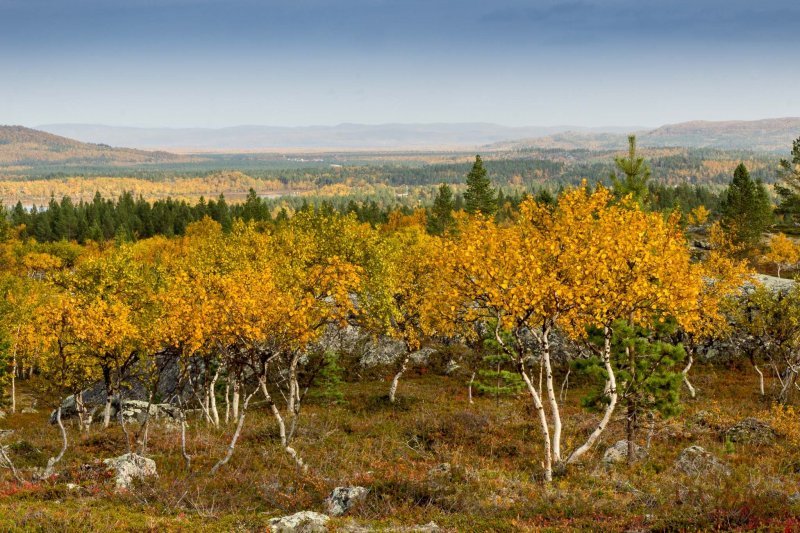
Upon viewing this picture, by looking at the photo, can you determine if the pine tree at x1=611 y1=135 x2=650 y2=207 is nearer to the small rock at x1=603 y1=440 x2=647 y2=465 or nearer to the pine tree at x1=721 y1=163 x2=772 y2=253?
the small rock at x1=603 y1=440 x2=647 y2=465

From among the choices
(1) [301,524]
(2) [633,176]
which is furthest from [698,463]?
(2) [633,176]

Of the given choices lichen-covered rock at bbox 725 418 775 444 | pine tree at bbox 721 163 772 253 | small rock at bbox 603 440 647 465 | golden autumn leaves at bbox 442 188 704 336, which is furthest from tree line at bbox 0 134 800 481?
pine tree at bbox 721 163 772 253

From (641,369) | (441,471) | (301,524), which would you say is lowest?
(441,471)

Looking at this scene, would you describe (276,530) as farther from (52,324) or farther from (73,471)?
(52,324)

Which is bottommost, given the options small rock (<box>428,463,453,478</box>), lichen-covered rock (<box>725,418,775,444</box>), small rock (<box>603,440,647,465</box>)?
lichen-covered rock (<box>725,418,775,444</box>)

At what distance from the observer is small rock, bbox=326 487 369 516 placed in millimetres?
22047

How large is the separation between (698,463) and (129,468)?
27.6 m

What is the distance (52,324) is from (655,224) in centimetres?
2893

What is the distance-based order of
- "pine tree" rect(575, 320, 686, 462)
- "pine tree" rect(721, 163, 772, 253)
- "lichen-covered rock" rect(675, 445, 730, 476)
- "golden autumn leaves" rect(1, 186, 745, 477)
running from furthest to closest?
"pine tree" rect(721, 163, 772, 253) → "lichen-covered rock" rect(675, 445, 730, 476) → "pine tree" rect(575, 320, 686, 462) → "golden autumn leaves" rect(1, 186, 745, 477)

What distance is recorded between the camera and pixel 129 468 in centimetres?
2536

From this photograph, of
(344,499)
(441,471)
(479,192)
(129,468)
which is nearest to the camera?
(344,499)

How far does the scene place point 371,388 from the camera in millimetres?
55844

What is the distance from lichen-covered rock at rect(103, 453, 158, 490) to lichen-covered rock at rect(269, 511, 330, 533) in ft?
30.0

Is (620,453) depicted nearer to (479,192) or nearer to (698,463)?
(698,463)
